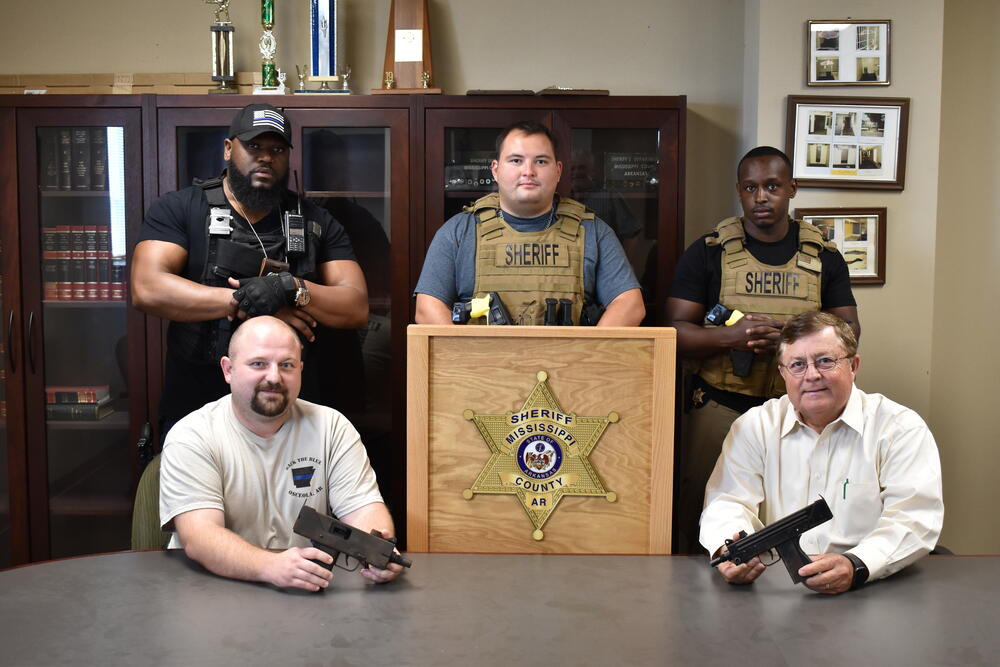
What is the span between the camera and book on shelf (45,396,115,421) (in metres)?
3.40

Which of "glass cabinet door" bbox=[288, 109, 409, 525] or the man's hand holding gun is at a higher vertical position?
"glass cabinet door" bbox=[288, 109, 409, 525]

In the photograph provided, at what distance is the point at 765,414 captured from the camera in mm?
1974

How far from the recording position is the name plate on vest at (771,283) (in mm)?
2762

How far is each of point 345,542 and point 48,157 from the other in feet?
8.22

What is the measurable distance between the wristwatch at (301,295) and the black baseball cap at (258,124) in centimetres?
48

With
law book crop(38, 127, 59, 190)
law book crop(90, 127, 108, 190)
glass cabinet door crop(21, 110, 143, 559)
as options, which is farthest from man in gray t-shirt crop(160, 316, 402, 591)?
law book crop(38, 127, 59, 190)

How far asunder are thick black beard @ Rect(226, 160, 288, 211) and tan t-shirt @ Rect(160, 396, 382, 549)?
0.97m

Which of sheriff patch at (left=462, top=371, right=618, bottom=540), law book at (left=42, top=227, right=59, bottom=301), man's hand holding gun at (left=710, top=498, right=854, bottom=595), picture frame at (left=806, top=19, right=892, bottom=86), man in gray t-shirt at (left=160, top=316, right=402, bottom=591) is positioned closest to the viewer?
man's hand holding gun at (left=710, top=498, right=854, bottom=595)

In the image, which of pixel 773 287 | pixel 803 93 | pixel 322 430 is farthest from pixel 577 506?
pixel 803 93

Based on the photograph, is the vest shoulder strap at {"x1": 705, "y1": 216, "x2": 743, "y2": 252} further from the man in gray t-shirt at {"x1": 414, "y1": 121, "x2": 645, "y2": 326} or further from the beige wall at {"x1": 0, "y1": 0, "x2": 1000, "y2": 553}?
the beige wall at {"x1": 0, "y1": 0, "x2": 1000, "y2": 553}

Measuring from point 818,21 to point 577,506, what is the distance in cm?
232

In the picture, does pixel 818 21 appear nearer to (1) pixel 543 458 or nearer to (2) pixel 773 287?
(2) pixel 773 287

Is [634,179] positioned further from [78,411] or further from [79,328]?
[78,411]

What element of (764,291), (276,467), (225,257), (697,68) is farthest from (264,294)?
(697,68)
